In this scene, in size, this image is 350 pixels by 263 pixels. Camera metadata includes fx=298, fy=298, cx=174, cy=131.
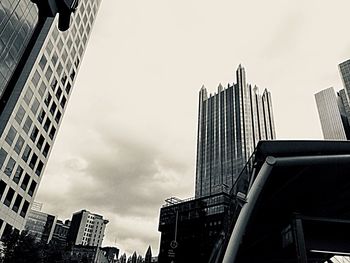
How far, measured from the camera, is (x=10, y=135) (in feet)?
135

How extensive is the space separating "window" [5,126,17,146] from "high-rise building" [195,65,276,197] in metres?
110

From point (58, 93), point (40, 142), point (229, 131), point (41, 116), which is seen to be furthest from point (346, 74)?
point (40, 142)

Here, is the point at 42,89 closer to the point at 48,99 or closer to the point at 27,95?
the point at 48,99

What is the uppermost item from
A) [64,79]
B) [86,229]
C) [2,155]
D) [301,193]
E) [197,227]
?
[64,79]

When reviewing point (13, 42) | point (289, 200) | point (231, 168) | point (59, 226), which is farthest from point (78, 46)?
point (59, 226)

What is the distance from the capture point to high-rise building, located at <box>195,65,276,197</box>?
5807 inches

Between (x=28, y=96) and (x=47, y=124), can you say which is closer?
(x=28, y=96)

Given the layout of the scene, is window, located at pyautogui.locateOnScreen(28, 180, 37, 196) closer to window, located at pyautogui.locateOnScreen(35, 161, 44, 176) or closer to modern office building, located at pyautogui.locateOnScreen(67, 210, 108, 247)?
window, located at pyautogui.locateOnScreen(35, 161, 44, 176)

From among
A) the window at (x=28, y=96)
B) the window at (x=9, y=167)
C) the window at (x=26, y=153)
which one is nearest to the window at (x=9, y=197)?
the window at (x=9, y=167)

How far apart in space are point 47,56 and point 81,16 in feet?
56.8

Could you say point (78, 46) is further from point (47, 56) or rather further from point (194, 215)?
point (194, 215)

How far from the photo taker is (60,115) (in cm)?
5803

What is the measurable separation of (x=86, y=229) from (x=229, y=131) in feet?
368

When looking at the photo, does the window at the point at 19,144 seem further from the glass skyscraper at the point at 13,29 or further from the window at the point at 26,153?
the glass skyscraper at the point at 13,29
